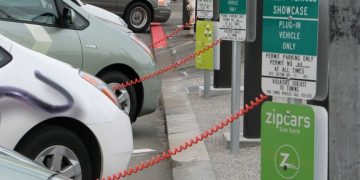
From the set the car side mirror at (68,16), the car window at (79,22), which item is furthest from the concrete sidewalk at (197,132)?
the car side mirror at (68,16)

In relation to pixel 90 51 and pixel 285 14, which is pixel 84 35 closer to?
pixel 90 51

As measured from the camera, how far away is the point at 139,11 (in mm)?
22062

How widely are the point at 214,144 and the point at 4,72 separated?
10.7 ft

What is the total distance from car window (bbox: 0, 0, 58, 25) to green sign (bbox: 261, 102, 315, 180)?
4828 millimetres

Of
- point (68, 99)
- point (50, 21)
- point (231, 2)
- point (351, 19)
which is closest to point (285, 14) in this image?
point (351, 19)

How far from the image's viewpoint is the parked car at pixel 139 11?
21652 mm

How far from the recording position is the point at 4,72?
224 inches

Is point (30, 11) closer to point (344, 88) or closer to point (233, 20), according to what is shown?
point (233, 20)

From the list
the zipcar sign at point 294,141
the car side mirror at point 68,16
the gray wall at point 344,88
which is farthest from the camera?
the car side mirror at point 68,16

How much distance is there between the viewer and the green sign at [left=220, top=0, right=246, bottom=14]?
24.3 ft

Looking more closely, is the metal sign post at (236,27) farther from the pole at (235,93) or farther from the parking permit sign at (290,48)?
the parking permit sign at (290,48)

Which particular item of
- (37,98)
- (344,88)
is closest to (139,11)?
(37,98)

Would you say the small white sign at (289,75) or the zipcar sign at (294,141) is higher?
the small white sign at (289,75)

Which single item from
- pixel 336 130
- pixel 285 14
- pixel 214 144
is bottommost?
pixel 214 144
